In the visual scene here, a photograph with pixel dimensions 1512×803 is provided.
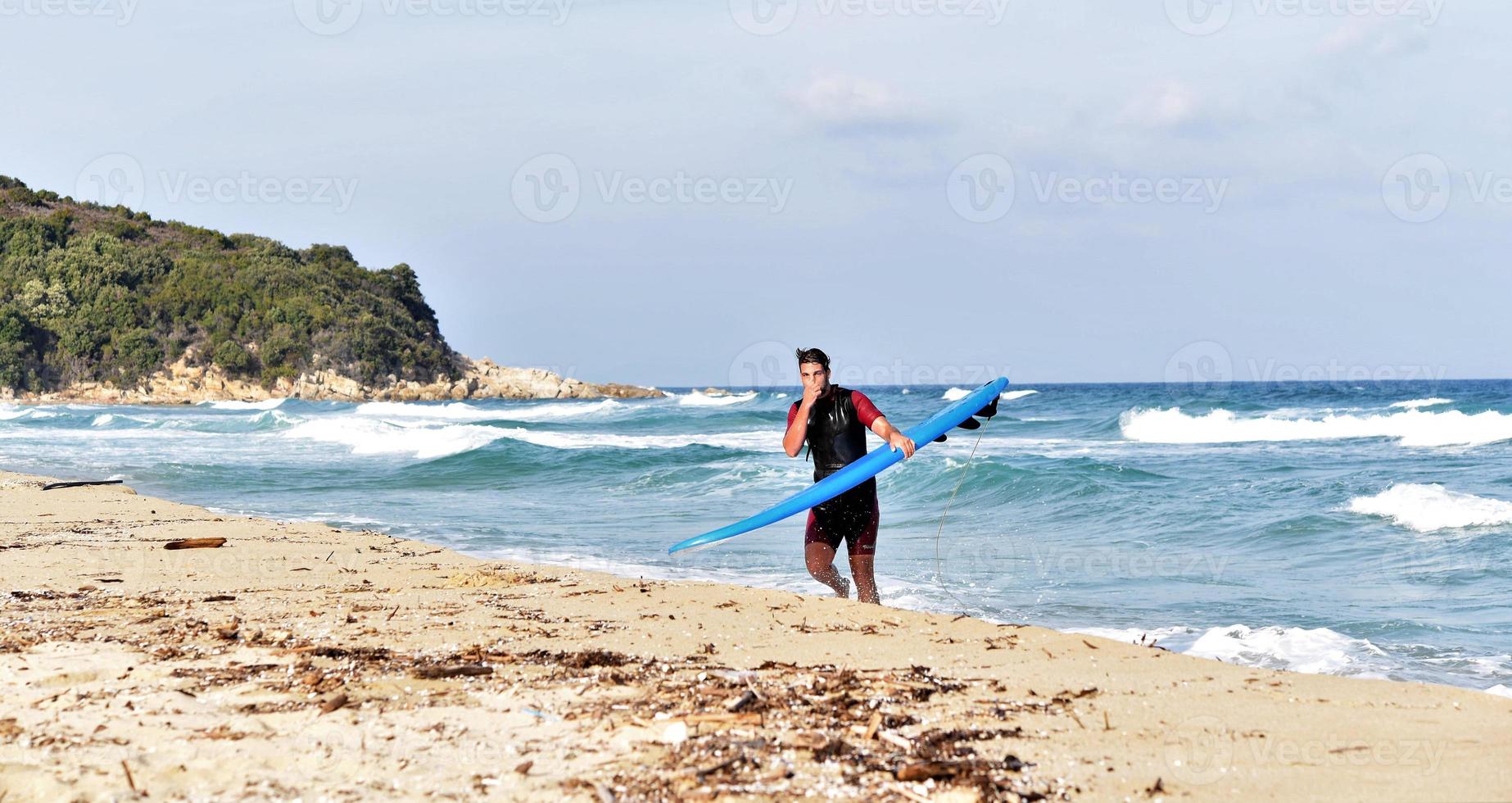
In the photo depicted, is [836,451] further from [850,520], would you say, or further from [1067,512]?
[1067,512]

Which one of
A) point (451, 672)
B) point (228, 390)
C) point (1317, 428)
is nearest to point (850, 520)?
point (451, 672)

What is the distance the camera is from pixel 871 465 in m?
6.10

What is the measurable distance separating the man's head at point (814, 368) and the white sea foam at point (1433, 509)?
7.59 meters

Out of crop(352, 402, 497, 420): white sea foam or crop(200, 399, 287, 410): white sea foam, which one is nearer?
crop(352, 402, 497, 420): white sea foam

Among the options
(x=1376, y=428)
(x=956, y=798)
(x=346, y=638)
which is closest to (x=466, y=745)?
(x=956, y=798)

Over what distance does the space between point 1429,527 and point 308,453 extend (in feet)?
64.7

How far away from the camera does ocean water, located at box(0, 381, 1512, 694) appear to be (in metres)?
7.18

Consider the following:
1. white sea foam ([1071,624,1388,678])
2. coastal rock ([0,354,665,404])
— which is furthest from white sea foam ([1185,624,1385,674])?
coastal rock ([0,354,665,404])

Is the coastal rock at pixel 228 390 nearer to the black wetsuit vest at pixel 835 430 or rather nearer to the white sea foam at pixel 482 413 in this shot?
the white sea foam at pixel 482 413

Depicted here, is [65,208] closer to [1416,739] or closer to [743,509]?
[743,509]

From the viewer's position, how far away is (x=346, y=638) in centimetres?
495

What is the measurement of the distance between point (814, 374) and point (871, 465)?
0.57m

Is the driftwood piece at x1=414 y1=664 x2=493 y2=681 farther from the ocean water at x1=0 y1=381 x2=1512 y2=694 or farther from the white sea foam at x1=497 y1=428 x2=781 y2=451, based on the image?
the white sea foam at x1=497 y1=428 x2=781 y2=451

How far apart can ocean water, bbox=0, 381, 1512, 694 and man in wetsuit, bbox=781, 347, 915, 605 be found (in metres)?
0.96
